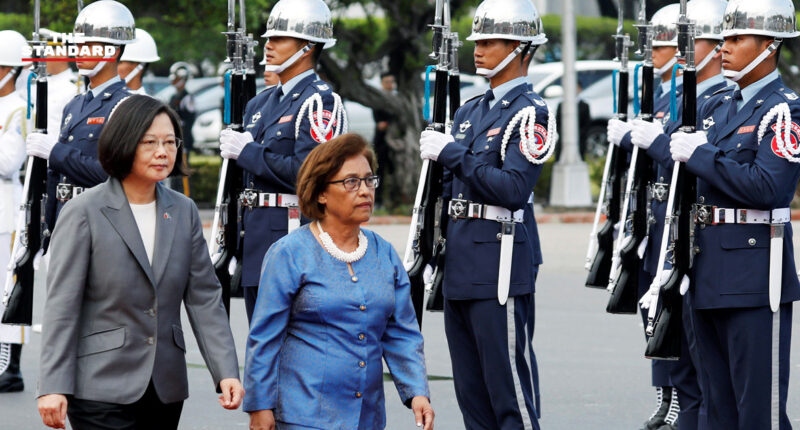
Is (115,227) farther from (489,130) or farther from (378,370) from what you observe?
(489,130)

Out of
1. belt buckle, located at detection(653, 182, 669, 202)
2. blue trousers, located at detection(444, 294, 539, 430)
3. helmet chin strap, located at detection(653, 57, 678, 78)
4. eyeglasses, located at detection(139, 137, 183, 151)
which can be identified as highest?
helmet chin strap, located at detection(653, 57, 678, 78)

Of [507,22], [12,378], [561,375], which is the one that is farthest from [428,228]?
[12,378]

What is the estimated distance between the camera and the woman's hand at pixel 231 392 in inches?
182

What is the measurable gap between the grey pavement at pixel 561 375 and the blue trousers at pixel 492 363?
1.11 metres

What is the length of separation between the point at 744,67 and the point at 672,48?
2075 millimetres

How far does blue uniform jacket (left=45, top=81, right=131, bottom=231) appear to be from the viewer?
754 centimetres

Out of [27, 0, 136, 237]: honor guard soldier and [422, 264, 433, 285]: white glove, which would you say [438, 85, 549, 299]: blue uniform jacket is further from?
[27, 0, 136, 237]: honor guard soldier

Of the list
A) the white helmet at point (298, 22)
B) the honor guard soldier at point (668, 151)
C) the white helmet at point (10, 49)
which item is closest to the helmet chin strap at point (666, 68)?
the honor guard soldier at point (668, 151)

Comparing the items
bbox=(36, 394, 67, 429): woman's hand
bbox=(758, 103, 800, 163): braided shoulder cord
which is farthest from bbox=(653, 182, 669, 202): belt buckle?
bbox=(36, 394, 67, 429): woman's hand

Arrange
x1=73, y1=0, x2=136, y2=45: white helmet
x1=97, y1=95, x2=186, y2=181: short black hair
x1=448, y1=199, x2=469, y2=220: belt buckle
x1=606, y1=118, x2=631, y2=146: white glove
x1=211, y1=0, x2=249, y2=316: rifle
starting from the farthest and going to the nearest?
x1=73, y1=0, x2=136, y2=45: white helmet → x1=606, y1=118, x2=631, y2=146: white glove → x1=211, y1=0, x2=249, y2=316: rifle → x1=448, y1=199, x2=469, y2=220: belt buckle → x1=97, y1=95, x2=186, y2=181: short black hair

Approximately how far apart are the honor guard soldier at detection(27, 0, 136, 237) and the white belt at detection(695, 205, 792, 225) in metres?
3.14

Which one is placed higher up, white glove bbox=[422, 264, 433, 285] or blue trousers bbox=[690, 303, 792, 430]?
white glove bbox=[422, 264, 433, 285]

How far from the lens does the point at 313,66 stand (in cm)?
718

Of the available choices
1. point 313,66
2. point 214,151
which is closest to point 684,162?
point 313,66
